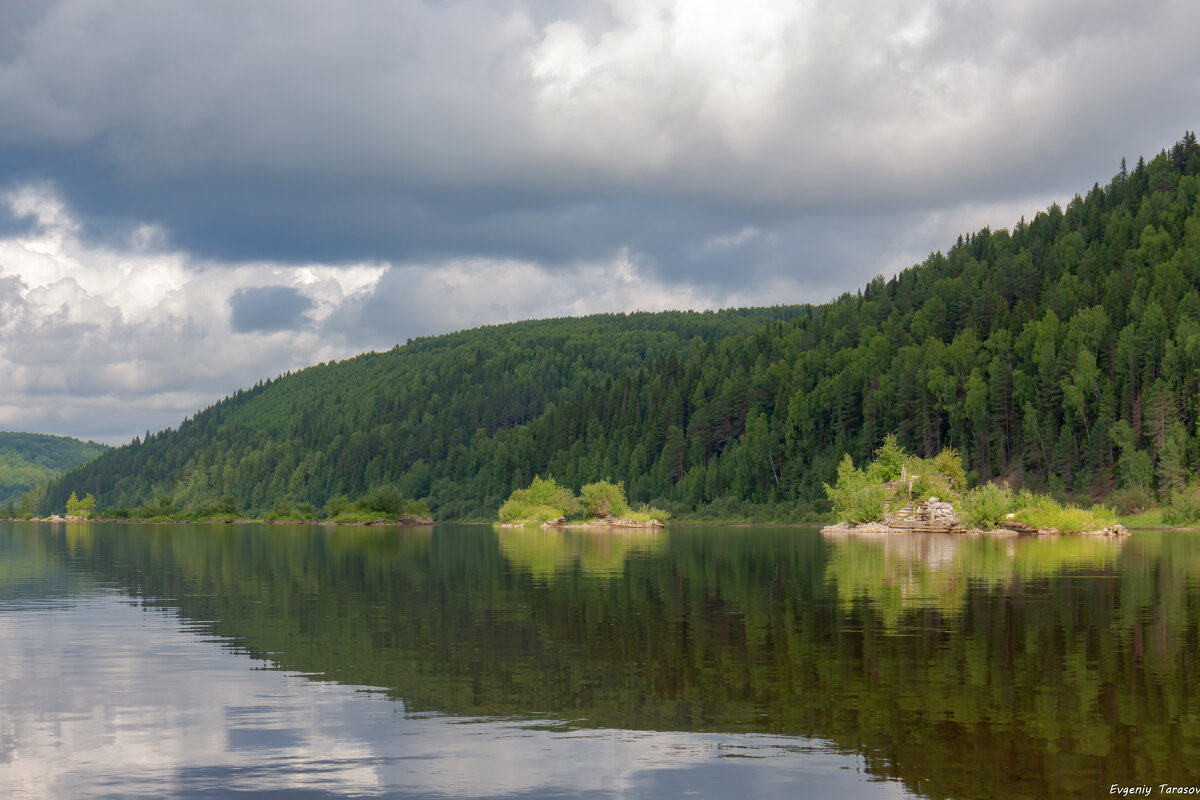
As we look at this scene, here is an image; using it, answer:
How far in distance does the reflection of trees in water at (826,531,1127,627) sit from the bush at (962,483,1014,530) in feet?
53.1

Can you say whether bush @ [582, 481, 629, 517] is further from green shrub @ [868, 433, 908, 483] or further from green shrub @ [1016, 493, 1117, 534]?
green shrub @ [1016, 493, 1117, 534]

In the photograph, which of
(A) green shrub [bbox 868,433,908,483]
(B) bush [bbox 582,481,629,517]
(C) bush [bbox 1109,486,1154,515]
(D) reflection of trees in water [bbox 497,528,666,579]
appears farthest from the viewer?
(B) bush [bbox 582,481,629,517]

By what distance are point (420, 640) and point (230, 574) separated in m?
39.2

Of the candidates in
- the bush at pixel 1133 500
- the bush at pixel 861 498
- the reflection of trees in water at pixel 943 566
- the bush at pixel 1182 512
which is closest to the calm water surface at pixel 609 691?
the reflection of trees in water at pixel 943 566

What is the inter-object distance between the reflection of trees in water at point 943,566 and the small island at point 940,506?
39.7 ft

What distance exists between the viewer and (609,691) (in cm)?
2664

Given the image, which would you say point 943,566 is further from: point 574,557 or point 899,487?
point 899,487

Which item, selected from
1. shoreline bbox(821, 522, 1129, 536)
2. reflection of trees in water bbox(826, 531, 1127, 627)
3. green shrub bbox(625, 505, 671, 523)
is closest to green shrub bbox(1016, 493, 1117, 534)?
shoreline bbox(821, 522, 1129, 536)

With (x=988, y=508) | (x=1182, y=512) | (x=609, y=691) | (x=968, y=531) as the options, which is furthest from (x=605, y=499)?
(x=609, y=691)

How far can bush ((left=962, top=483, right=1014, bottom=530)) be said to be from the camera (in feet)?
433

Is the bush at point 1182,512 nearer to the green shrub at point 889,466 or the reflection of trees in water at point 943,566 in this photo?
the green shrub at point 889,466

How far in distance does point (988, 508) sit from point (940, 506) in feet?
36.2

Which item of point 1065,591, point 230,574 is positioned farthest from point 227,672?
point 230,574

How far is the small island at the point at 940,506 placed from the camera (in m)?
127
